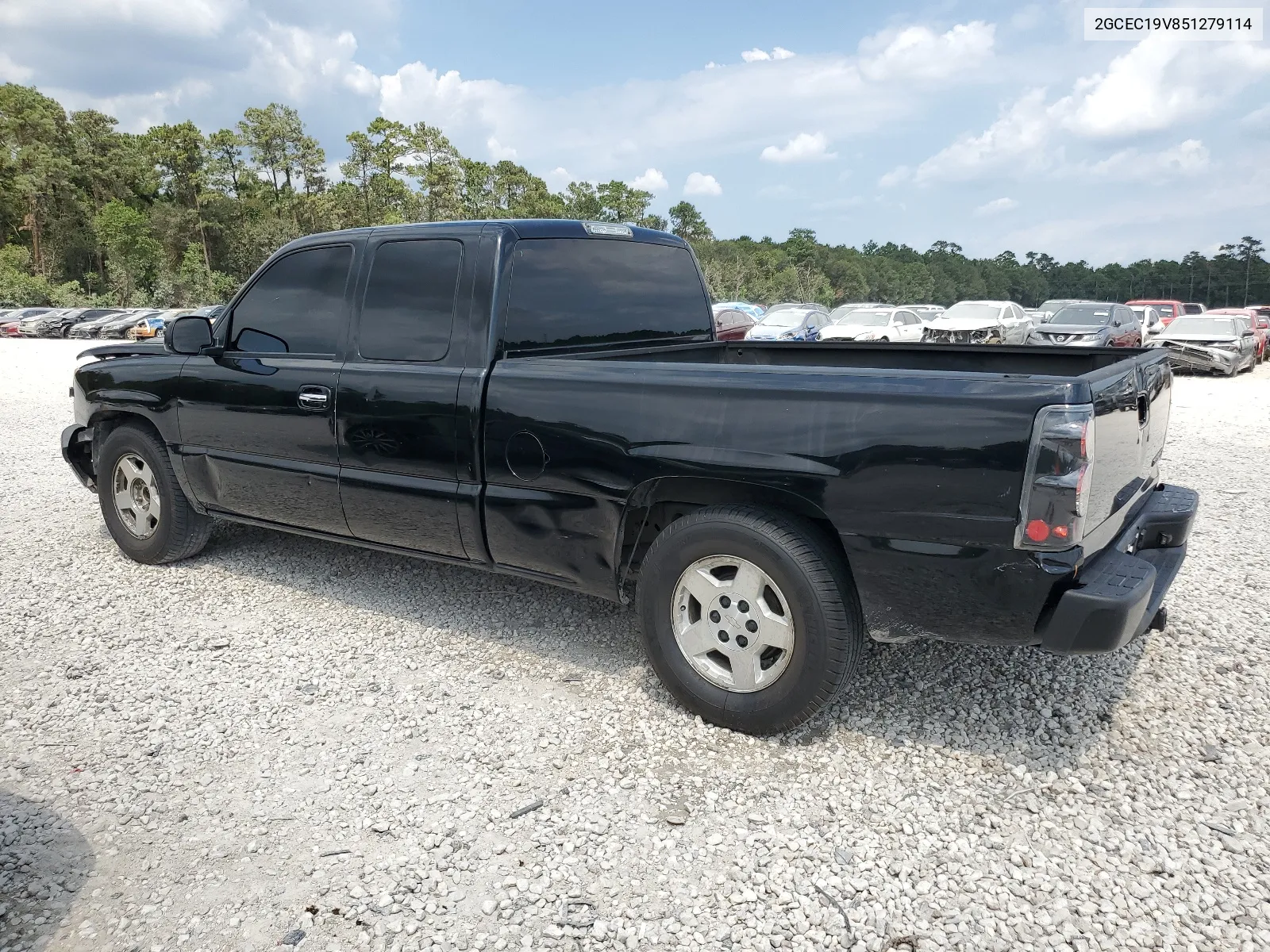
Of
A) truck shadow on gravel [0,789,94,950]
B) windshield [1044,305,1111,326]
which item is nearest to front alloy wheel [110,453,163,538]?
truck shadow on gravel [0,789,94,950]

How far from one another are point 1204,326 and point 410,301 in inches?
879

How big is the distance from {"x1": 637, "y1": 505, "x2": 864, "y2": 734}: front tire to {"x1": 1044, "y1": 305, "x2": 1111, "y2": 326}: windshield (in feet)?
64.5

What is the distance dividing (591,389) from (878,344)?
6.40 feet

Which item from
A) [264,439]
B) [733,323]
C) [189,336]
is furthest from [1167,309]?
[189,336]

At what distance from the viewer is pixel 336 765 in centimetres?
312

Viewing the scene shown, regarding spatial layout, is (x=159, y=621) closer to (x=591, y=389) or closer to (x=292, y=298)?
(x=292, y=298)

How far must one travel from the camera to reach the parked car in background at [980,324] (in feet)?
73.3

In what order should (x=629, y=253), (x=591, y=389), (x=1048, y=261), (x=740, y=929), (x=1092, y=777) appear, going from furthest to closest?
(x=1048, y=261), (x=629, y=253), (x=591, y=389), (x=1092, y=777), (x=740, y=929)

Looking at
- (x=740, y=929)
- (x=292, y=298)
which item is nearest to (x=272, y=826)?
(x=740, y=929)

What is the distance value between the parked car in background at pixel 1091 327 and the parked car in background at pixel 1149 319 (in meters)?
2.24

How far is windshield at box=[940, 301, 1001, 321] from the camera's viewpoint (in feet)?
75.6

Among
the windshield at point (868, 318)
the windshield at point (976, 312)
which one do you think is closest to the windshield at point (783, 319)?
the windshield at point (868, 318)

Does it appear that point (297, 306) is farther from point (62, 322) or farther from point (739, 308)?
point (62, 322)

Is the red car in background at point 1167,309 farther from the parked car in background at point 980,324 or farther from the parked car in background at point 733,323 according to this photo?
the parked car in background at point 733,323
